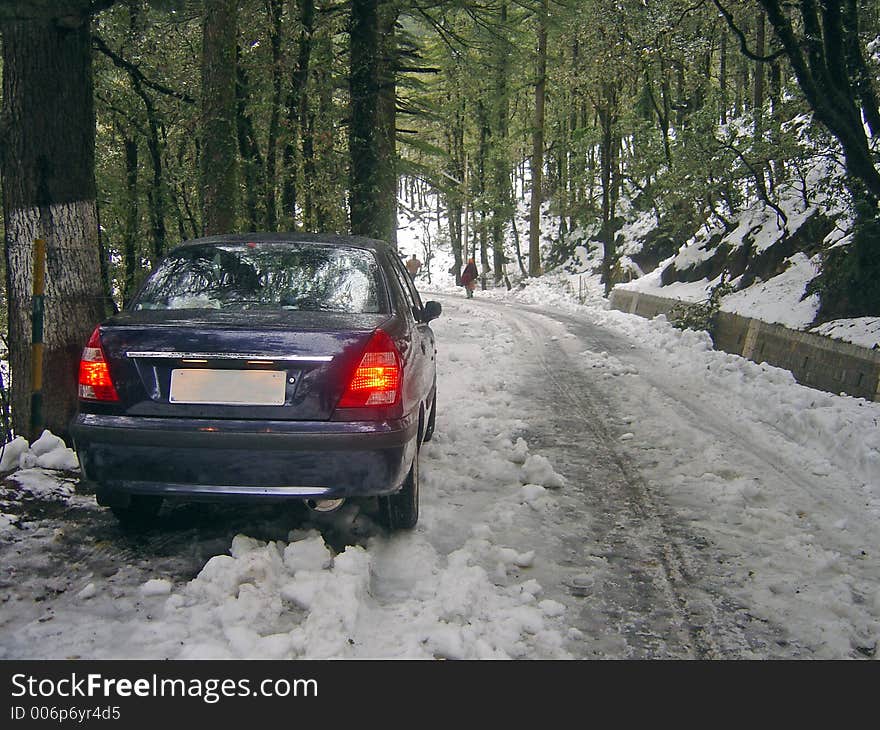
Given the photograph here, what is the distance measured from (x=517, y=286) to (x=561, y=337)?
66.2ft

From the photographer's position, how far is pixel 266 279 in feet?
14.1

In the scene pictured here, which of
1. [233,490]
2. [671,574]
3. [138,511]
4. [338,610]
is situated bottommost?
[671,574]

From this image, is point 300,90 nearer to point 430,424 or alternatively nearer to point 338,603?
point 430,424

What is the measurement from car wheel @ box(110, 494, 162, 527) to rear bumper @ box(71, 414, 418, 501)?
0.59m

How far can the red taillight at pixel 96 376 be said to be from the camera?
361 centimetres

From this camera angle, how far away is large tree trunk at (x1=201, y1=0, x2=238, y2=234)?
32.3 feet

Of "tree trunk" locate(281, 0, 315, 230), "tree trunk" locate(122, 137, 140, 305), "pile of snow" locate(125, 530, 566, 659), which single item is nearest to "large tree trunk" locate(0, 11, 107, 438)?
"pile of snow" locate(125, 530, 566, 659)

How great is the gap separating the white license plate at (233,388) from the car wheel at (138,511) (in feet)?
3.24

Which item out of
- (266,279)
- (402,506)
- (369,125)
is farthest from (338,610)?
(369,125)

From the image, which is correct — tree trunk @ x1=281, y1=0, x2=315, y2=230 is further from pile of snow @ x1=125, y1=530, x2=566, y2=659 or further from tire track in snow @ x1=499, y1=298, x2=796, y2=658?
pile of snow @ x1=125, y1=530, x2=566, y2=659

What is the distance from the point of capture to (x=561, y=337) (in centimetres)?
1455

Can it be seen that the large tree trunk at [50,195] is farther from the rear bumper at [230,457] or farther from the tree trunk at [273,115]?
the tree trunk at [273,115]

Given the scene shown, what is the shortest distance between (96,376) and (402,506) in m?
1.82

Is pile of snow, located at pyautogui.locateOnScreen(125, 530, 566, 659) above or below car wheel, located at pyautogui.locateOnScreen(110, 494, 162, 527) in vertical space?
below
